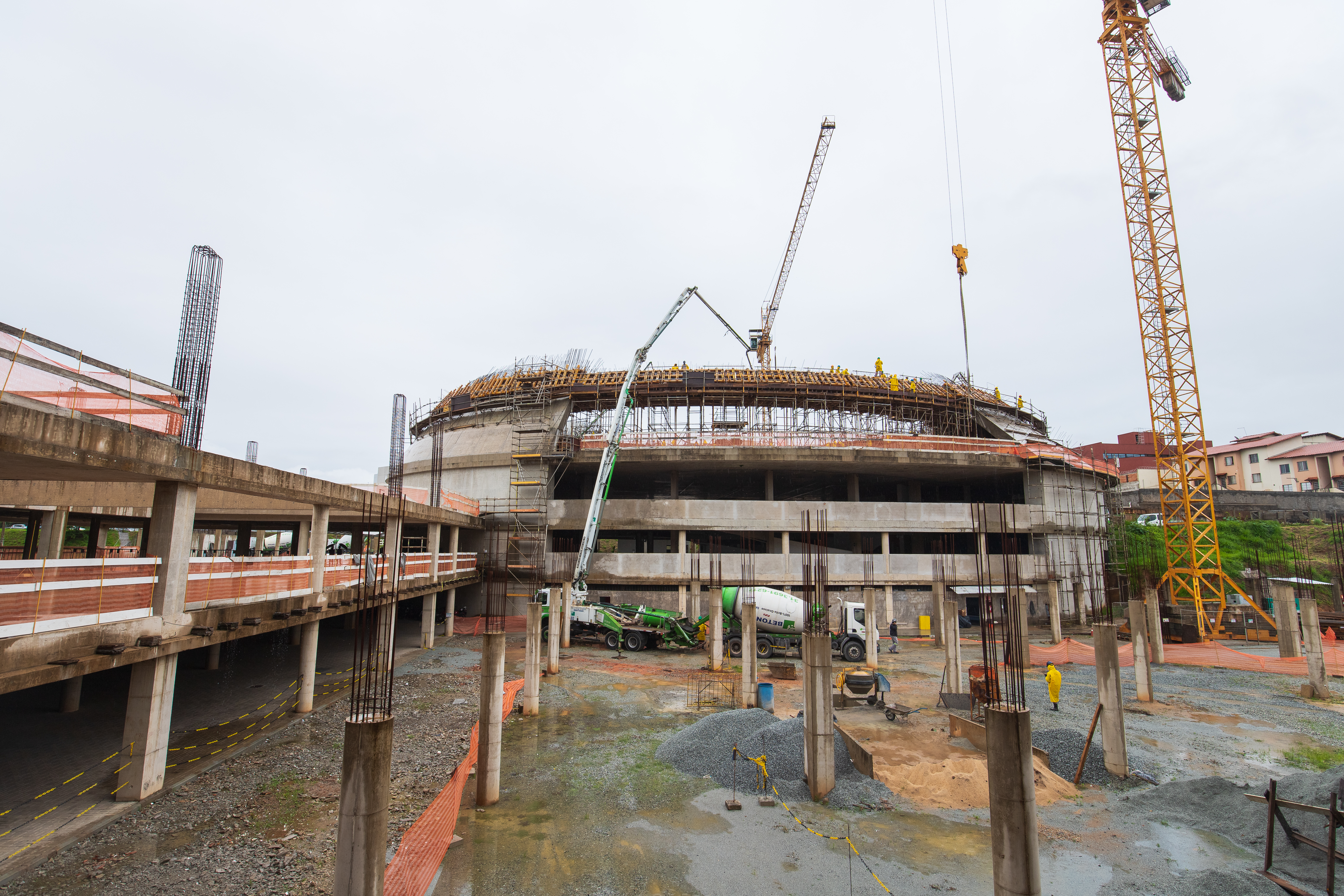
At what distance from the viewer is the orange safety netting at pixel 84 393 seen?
7395 millimetres

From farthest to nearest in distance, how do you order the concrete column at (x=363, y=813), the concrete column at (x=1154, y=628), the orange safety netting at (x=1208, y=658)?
the concrete column at (x=1154, y=628), the orange safety netting at (x=1208, y=658), the concrete column at (x=363, y=813)

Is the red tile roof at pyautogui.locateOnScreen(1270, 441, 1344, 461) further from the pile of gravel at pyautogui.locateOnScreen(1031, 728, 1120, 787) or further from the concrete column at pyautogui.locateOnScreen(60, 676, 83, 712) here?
the concrete column at pyautogui.locateOnScreen(60, 676, 83, 712)

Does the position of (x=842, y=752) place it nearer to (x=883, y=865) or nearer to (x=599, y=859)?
(x=883, y=865)

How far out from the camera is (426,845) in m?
8.20

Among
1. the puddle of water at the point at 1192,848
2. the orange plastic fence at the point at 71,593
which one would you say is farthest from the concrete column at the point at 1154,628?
the orange plastic fence at the point at 71,593

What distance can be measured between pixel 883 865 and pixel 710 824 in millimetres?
2441

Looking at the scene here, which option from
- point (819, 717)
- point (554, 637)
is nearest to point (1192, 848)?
point (819, 717)

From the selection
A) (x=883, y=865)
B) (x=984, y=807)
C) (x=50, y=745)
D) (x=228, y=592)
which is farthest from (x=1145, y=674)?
(x=50, y=745)

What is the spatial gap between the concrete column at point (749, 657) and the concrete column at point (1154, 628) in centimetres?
1581

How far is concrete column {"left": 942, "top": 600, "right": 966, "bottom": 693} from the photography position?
18.5m

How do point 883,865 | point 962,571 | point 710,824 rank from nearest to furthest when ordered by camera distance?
point 883,865, point 710,824, point 962,571

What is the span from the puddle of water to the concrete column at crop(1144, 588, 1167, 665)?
1676cm

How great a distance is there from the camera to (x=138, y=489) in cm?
1642

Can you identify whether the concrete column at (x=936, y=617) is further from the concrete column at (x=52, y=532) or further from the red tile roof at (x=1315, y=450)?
the red tile roof at (x=1315, y=450)
